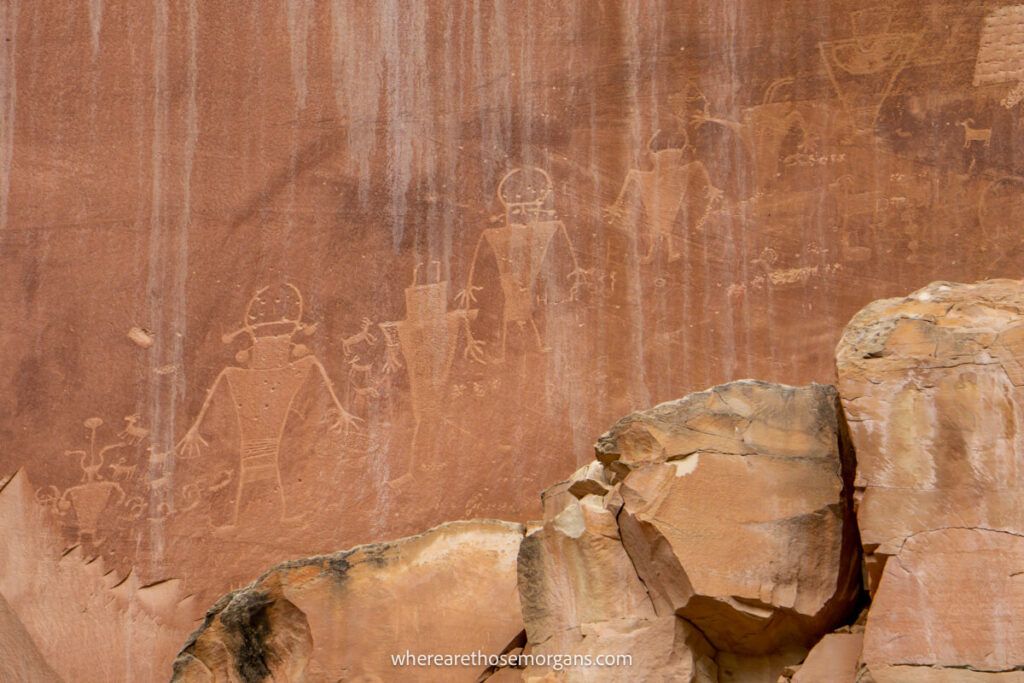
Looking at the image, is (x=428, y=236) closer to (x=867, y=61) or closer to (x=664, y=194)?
(x=664, y=194)

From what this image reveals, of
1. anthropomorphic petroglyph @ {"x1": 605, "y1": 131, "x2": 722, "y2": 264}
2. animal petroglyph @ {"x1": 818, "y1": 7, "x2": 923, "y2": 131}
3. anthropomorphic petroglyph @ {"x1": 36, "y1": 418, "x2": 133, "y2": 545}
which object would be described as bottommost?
anthropomorphic petroglyph @ {"x1": 36, "y1": 418, "x2": 133, "y2": 545}

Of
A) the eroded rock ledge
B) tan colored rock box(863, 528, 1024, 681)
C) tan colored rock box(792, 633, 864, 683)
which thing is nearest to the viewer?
tan colored rock box(863, 528, 1024, 681)

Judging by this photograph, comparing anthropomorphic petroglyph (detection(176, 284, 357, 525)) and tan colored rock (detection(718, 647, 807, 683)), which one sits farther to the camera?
anthropomorphic petroglyph (detection(176, 284, 357, 525))

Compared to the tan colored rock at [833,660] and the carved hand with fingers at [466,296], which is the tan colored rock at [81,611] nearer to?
the carved hand with fingers at [466,296]

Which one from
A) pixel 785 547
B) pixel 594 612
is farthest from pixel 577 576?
pixel 785 547

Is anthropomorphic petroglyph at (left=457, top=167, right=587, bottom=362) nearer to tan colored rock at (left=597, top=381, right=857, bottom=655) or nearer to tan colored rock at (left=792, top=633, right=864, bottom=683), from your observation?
tan colored rock at (left=597, top=381, right=857, bottom=655)

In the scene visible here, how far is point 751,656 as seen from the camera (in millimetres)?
6879

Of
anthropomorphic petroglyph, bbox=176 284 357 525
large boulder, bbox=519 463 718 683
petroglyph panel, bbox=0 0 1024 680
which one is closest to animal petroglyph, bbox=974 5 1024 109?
petroglyph panel, bbox=0 0 1024 680

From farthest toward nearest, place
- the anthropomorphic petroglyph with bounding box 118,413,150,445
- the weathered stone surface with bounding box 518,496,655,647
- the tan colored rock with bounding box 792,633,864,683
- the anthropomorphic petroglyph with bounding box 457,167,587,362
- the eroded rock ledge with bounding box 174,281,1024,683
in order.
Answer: the anthropomorphic petroglyph with bounding box 118,413,150,445 < the anthropomorphic petroglyph with bounding box 457,167,587,362 < the weathered stone surface with bounding box 518,496,655,647 < the tan colored rock with bounding box 792,633,864,683 < the eroded rock ledge with bounding box 174,281,1024,683

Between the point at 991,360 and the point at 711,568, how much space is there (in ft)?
4.23

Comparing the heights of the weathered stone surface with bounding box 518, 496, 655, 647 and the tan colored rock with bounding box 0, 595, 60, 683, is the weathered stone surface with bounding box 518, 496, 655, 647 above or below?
above

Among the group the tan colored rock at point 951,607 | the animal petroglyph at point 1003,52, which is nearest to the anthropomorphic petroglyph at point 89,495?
the tan colored rock at point 951,607

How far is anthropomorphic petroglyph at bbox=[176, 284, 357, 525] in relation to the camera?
9.25 metres

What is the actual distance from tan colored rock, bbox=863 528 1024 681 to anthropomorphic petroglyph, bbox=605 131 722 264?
3.34 metres
